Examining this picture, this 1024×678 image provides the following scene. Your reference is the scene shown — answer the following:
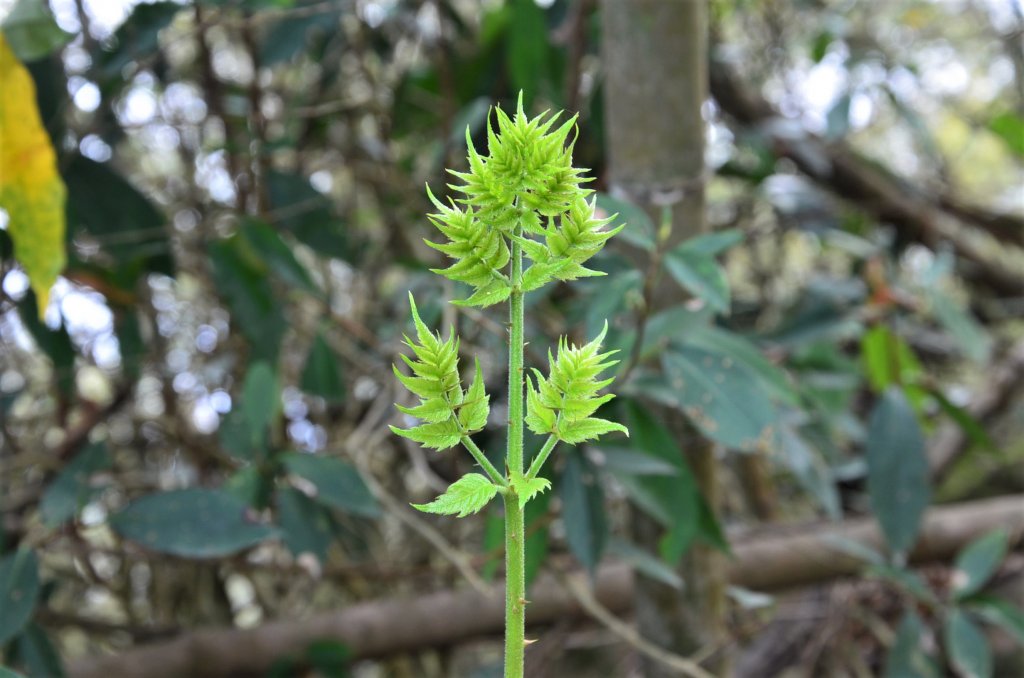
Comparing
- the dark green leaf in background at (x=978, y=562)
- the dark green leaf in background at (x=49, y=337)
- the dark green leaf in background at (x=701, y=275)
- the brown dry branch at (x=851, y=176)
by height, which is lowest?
the dark green leaf in background at (x=978, y=562)

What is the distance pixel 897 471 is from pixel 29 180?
984 millimetres

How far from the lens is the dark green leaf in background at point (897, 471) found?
1.16 metres

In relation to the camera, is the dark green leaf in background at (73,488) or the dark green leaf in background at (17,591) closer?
the dark green leaf in background at (17,591)

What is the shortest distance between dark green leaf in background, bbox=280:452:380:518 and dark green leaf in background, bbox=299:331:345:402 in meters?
0.22

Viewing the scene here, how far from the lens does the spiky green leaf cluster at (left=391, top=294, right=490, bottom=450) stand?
31 centimetres

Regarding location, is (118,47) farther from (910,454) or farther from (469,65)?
(910,454)

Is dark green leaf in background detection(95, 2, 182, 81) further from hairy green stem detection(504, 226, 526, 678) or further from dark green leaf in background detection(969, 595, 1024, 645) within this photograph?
dark green leaf in background detection(969, 595, 1024, 645)

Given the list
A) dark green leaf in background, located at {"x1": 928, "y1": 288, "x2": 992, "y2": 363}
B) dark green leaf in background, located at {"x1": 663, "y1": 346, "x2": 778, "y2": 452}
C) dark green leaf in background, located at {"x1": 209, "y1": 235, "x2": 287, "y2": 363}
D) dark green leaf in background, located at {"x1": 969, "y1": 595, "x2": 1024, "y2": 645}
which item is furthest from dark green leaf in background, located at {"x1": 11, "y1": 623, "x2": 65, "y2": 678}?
dark green leaf in background, located at {"x1": 928, "y1": 288, "x2": 992, "y2": 363}

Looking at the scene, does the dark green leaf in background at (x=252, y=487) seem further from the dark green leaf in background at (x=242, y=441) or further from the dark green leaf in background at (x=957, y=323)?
the dark green leaf in background at (x=957, y=323)

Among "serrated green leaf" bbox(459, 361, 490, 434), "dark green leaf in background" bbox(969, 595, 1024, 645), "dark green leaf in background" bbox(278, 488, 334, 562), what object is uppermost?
"serrated green leaf" bbox(459, 361, 490, 434)

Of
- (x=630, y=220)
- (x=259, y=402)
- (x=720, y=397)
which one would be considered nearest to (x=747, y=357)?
(x=720, y=397)

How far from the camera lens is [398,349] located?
1.16 metres

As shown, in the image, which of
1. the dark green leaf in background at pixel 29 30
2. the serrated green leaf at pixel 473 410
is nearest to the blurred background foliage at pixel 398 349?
the dark green leaf in background at pixel 29 30

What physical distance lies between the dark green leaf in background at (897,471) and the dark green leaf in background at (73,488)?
865 millimetres
